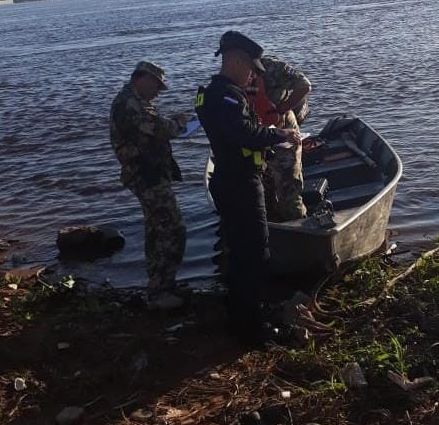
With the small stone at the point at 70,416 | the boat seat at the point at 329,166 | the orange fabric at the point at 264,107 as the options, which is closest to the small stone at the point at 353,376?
the small stone at the point at 70,416

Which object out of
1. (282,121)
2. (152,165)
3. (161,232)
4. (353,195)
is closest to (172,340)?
(161,232)

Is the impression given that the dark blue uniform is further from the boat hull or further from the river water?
the river water

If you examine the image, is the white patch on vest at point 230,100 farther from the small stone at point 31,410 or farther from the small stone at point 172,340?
the small stone at point 31,410

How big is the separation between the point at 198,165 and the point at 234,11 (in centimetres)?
3565

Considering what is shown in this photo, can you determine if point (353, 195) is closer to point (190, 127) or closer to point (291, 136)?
point (190, 127)

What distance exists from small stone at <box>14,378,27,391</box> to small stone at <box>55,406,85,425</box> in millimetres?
447

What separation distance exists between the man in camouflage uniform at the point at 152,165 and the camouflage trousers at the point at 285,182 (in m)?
1.04

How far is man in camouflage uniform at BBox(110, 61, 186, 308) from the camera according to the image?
554 centimetres

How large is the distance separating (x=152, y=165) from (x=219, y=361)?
1710 millimetres

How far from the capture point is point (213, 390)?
4.70 m

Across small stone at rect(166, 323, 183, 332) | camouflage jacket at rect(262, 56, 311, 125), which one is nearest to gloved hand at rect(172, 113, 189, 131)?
camouflage jacket at rect(262, 56, 311, 125)

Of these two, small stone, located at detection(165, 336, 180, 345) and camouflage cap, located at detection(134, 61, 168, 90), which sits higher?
camouflage cap, located at detection(134, 61, 168, 90)

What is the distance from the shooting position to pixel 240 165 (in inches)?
192

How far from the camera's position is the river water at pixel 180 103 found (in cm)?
915
